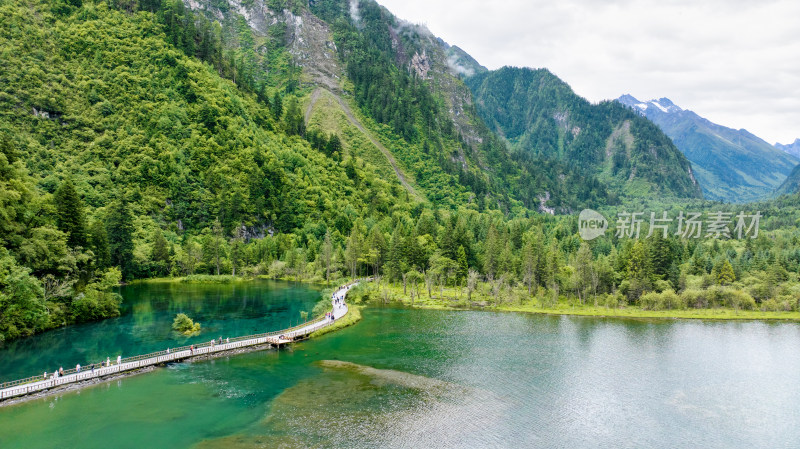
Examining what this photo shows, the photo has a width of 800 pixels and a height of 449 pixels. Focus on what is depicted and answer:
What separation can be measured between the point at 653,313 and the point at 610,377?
150 ft

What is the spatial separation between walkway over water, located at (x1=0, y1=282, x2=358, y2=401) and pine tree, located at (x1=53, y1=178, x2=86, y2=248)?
111 ft

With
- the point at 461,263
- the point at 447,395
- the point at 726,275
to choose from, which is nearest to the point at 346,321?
the point at 447,395

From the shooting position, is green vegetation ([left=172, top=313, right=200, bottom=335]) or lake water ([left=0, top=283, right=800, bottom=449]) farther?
green vegetation ([left=172, top=313, right=200, bottom=335])

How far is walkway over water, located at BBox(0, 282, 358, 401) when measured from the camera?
1822 inches

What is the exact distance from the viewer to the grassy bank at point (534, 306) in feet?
304

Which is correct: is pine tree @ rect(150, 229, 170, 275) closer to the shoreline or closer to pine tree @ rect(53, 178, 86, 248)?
pine tree @ rect(53, 178, 86, 248)

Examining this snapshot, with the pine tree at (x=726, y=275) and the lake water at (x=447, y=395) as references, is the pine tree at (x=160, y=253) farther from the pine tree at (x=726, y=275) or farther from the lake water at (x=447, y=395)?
the pine tree at (x=726, y=275)

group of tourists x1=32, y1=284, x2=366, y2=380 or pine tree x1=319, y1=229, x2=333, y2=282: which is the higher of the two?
pine tree x1=319, y1=229, x2=333, y2=282

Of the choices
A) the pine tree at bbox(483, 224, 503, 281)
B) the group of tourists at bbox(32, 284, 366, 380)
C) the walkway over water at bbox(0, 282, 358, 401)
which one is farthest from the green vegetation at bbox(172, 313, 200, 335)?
the pine tree at bbox(483, 224, 503, 281)

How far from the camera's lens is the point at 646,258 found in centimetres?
10294

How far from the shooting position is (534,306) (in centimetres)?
10138

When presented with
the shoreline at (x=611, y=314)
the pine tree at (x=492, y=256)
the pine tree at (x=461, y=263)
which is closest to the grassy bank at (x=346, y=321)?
the shoreline at (x=611, y=314)

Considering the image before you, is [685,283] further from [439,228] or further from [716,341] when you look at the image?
[439,228]

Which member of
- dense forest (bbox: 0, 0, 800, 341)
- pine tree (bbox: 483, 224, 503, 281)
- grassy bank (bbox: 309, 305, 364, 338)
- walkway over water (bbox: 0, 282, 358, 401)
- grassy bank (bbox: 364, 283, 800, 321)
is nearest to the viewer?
walkway over water (bbox: 0, 282, 358, 401)
